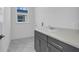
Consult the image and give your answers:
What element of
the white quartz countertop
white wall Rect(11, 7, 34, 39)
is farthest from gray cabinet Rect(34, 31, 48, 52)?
white wall Rect(11, 7, 34, 39)

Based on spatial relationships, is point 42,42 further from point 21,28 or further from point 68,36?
point 21,28

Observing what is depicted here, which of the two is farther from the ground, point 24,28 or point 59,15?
point 59,15

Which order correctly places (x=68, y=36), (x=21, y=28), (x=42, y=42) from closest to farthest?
1. (x=68, y=36)
2. (x=42, y=42)
3. (x=21, y=28)

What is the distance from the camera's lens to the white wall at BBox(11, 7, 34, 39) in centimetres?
566

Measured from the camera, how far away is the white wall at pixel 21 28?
Result: 5656 mm


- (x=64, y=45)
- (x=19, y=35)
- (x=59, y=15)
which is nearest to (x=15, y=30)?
(x=19, y=35)

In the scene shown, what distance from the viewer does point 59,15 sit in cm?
288

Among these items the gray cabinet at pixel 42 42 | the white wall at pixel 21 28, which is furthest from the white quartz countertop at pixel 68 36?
the white wall at pixel 21 28

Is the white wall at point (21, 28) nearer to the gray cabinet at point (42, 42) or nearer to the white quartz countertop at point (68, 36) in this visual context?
the gray cabinet at point (42, 42)

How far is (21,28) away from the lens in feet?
19.9

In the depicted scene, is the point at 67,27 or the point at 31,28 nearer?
the point at 67,27

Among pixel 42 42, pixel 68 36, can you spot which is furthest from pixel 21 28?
pixel 68 36
